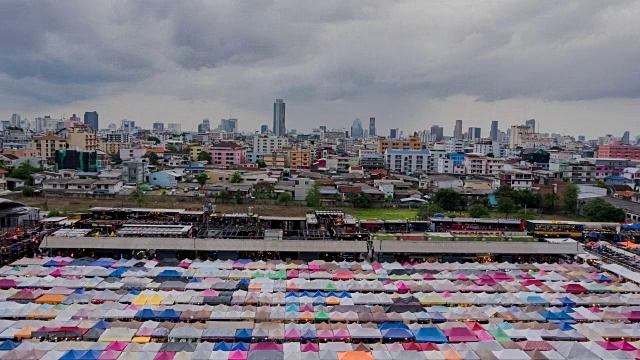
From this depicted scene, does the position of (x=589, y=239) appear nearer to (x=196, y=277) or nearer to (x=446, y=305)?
(x=446, y=305)

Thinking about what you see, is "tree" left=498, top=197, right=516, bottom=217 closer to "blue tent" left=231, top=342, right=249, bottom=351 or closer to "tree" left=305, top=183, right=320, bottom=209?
"tree" left=305, top=183, right=320, bottom=209

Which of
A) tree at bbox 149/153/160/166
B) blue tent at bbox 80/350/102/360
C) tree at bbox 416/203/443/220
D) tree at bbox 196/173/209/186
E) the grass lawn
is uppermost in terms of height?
tree at bbox 149/153/160/166

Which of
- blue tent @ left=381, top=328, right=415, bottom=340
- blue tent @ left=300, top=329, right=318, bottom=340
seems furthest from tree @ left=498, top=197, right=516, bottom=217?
blue tent @ left=300, top=329, right=318, bottom=340

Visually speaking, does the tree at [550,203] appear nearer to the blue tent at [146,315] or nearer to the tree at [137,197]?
the tree at [137,197]

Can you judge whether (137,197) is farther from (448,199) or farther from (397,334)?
(397,334)

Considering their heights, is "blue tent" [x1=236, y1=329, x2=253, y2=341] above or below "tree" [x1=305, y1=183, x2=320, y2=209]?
below

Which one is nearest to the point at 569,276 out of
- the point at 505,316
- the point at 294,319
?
the point at 505,316

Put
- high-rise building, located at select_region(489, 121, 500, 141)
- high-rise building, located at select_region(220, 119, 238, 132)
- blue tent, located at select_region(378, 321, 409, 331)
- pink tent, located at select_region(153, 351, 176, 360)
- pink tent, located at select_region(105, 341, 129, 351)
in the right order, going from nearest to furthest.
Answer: pink tent, located at select_region(153, 351, 176, 360) → pink tent, located at select_region(105, 341, 129, 351) → blue tent, located at select_region(378, 321, 409, 331) → high-rise building, located at select_region(489, 121, 500, 141) → high-rise building, located at select_region(220, 119, 238, 132)
